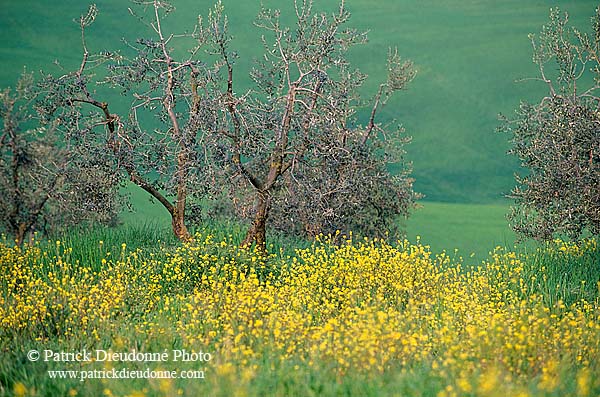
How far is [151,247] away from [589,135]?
8.09m

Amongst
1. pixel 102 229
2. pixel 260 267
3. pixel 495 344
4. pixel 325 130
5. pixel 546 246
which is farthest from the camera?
pixel 102 229

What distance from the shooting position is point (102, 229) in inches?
589

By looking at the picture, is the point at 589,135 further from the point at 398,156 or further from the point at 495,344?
the point at 495,344

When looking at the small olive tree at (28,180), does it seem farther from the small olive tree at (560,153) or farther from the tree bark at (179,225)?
the small olive tree at (560,153)

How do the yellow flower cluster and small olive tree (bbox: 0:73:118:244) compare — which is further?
small olive tree (bbox: 0:73:118:244)

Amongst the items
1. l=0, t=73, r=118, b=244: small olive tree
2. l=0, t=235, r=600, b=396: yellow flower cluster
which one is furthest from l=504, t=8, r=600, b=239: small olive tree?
l=0, t=73, r=118, b=244: small olive tree

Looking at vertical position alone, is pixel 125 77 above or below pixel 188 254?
above

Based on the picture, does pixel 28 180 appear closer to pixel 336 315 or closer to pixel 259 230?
pixel 259 230

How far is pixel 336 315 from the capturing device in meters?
9.41

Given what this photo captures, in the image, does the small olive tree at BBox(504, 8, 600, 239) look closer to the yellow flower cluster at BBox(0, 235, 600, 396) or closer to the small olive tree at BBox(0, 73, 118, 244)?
the yellow flower cluster at BBox(0, 235, 600, 396)

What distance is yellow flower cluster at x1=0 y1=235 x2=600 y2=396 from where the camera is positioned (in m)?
6.93

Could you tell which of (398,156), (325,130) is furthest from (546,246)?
(325,130)

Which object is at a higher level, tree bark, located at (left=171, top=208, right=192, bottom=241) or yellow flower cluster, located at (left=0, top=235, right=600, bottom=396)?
tree bark, located at (left=171, top=208, right=192, bottom=241)

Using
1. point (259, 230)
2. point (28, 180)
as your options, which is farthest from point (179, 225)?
point (28, 180)
